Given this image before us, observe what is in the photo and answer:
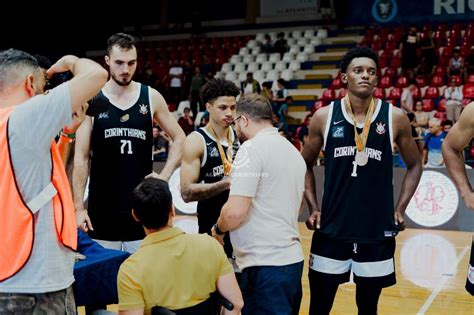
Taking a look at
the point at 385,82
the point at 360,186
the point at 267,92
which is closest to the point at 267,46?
the point at 267,92

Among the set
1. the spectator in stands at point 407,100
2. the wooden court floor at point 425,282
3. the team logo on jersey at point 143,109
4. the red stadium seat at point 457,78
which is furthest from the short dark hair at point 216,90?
the red stadium seat at point 457,78

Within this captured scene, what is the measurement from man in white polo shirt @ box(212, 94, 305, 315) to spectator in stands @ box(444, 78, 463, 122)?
40.6ft

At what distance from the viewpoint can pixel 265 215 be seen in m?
3.74

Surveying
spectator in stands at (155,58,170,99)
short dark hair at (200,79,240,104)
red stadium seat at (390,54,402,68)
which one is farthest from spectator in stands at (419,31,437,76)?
short dark hair at (200,79,240,104)

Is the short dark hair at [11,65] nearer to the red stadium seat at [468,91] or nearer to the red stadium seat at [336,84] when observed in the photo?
the red stadium seat at [468,91]

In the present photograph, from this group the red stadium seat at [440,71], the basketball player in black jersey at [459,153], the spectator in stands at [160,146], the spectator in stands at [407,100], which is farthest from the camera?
the red stadium seat at [440,71]

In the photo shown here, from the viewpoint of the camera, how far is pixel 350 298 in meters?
6.66

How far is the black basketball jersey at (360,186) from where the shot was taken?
14.5 ft

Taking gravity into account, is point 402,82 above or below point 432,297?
above

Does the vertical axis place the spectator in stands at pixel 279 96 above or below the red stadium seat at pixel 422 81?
below

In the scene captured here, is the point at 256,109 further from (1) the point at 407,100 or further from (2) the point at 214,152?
(1) the point at 407,100

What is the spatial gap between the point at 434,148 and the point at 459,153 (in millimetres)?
9051

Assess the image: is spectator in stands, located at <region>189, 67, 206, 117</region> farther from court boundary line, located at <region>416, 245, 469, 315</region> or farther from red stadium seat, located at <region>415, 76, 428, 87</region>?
court boundary line, located at <region>416, 245, 469, 315</region>

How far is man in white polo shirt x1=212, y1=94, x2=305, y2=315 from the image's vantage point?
366 cm
